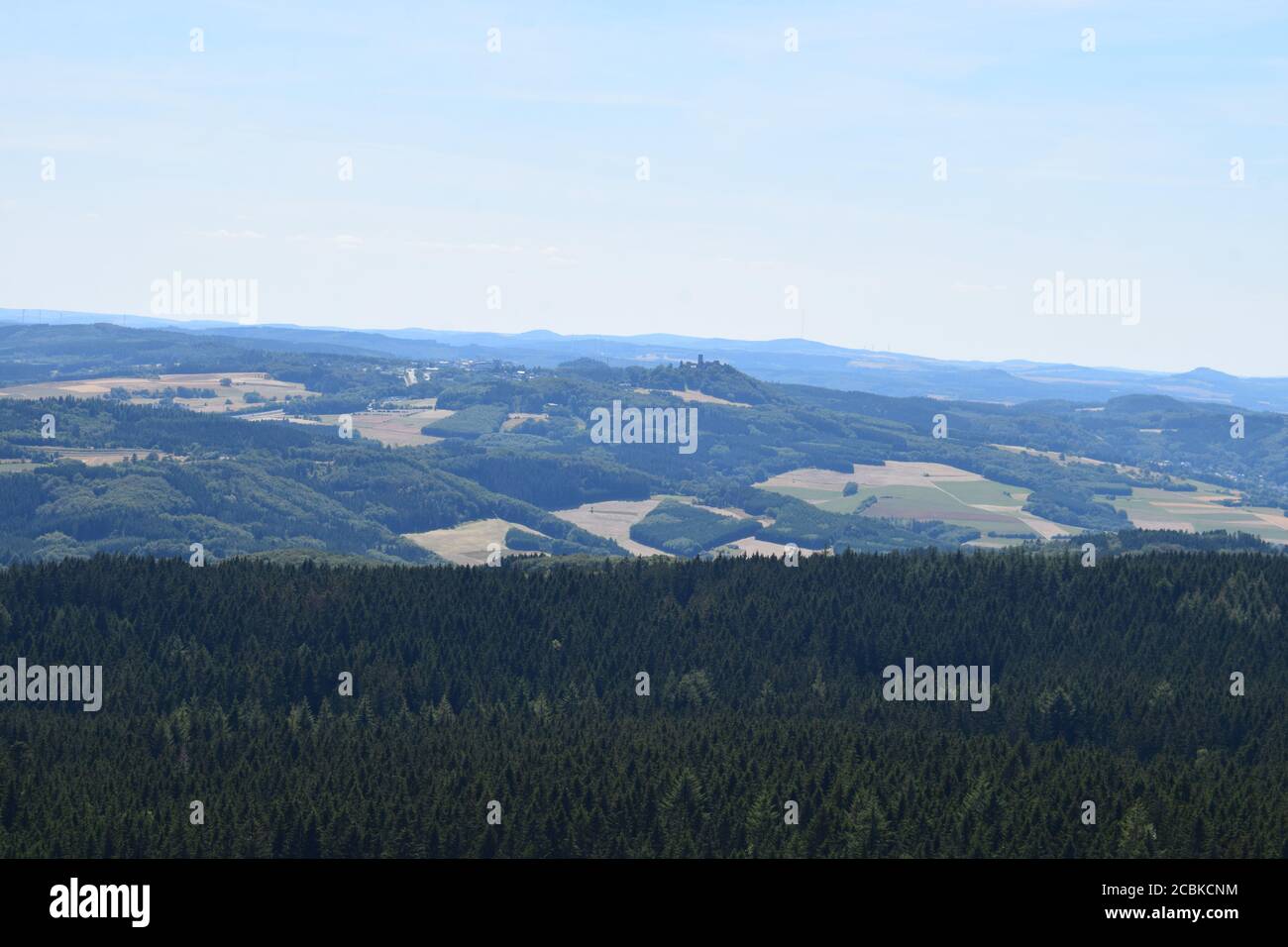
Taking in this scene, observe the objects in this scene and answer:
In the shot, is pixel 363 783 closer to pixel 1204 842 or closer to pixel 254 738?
pixel 254 738

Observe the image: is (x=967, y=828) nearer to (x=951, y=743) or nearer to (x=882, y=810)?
(x=882, y=810)
